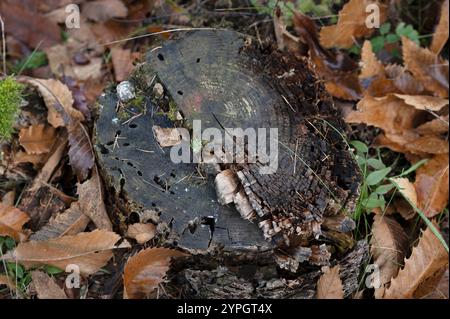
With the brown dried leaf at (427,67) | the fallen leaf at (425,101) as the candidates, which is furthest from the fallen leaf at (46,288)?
the brown dried leaf at (427,67)

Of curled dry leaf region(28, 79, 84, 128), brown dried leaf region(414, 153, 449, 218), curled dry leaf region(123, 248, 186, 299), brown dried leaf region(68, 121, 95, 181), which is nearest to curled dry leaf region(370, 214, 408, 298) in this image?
brown dried leaf region(414, 153, 449, 218)

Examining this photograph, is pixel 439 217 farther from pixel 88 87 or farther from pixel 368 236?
pixel 88 87

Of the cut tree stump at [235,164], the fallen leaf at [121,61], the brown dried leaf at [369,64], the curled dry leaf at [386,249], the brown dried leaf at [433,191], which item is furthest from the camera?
the fallen leaf at [121,61]

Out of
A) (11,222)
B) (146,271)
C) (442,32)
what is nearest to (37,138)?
(11,222)

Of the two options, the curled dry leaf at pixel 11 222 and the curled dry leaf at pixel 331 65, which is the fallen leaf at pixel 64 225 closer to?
the curled dry leaf at pixel 11 222

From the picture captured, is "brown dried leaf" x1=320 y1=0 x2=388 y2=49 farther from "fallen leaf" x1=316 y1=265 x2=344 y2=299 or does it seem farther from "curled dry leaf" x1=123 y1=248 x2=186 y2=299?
"curled dry leaf" x1=123 y1=248 x2=186 y2=299

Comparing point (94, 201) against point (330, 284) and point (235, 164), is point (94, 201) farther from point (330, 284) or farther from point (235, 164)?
point (330, 284)
